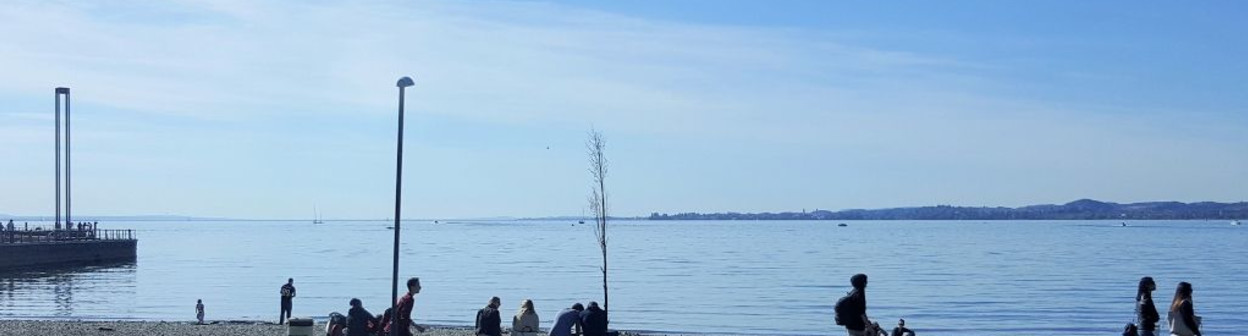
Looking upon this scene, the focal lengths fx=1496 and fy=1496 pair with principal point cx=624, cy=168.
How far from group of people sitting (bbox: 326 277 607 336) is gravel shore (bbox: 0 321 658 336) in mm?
6468

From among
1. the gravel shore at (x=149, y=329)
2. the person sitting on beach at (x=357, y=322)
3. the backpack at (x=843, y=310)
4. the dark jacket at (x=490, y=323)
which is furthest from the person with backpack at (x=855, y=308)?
the gravel shore at (x=149, y=329)

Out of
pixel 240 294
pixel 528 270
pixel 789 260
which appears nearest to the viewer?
pixel 240 294

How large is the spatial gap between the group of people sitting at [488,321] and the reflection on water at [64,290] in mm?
21107

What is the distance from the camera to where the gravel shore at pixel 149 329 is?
89.5ft

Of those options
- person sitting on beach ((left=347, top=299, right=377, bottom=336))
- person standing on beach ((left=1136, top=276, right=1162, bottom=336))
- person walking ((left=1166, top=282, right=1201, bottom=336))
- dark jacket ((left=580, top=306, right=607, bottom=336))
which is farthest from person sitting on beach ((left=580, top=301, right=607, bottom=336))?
person walking ((left=1166, top=282, right=1201, bottom=336))

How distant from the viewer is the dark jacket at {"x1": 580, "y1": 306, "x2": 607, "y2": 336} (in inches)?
800

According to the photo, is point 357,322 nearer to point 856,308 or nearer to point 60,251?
point 856,308

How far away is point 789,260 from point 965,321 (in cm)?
4752

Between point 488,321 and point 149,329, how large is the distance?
11.8 meters

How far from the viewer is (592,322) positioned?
20.3 m

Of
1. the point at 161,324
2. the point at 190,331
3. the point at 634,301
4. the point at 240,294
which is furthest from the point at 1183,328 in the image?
the point at 240,294

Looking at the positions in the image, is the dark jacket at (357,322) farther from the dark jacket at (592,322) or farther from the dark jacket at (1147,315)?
the dark jacket at (1147,315)

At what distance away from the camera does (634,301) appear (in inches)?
1896

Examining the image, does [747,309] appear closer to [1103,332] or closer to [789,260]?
[1103,332]
